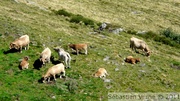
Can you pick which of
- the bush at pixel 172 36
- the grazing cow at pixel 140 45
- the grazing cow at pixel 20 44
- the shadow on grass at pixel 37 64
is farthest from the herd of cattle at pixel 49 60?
the bush at pixel 172 36

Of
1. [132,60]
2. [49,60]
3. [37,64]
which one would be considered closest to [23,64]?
[37,64]

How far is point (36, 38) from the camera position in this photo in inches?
1176

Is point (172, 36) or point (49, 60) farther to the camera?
point (172, 36)

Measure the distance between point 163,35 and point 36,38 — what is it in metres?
24.2

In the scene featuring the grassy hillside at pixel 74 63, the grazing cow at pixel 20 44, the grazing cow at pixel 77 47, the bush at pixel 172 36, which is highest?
the grazing cow at pixel 20 44

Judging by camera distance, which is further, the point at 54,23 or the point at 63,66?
the point at 54,23

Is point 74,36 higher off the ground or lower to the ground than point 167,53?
higher

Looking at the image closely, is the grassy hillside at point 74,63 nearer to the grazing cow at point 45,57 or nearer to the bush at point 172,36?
the grazing cow at point 45,57

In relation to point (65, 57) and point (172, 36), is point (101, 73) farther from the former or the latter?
point (172, 36)

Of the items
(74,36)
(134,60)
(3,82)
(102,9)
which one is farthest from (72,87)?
(102,9)

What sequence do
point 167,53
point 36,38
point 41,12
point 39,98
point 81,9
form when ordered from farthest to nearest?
point 81,9, point 41,12, point 167,53, point 36,38, point 39,98

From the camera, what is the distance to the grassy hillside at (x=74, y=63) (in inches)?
848

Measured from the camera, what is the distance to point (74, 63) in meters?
25.8

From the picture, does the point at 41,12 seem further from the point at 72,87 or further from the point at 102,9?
the point at 72,87
